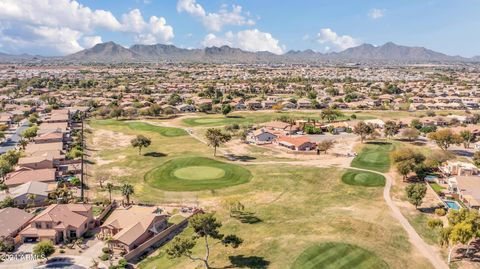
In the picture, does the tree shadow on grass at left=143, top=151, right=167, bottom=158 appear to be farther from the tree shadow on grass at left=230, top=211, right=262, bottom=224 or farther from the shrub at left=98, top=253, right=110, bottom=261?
the shrub at left=98, top=253, right=110, bottom=261

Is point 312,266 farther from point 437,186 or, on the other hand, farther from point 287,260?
point 437,186

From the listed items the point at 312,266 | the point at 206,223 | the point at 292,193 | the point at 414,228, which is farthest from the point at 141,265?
the point at 414,228

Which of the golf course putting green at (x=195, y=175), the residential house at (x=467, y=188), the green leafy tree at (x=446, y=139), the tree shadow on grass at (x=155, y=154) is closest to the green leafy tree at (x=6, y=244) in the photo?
the golf course putting green at (x=195, y=175)

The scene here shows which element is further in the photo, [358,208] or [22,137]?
[22,137]

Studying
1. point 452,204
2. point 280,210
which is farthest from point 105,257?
point 452,204

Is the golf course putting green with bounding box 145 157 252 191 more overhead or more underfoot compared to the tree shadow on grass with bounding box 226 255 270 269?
more overhead

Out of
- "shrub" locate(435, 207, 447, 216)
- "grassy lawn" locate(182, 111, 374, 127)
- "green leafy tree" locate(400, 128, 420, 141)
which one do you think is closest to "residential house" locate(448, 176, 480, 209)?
"shrub" locate(435, 207, 447, 216)

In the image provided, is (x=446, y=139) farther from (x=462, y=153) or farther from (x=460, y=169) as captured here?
(x=460, y=169)
